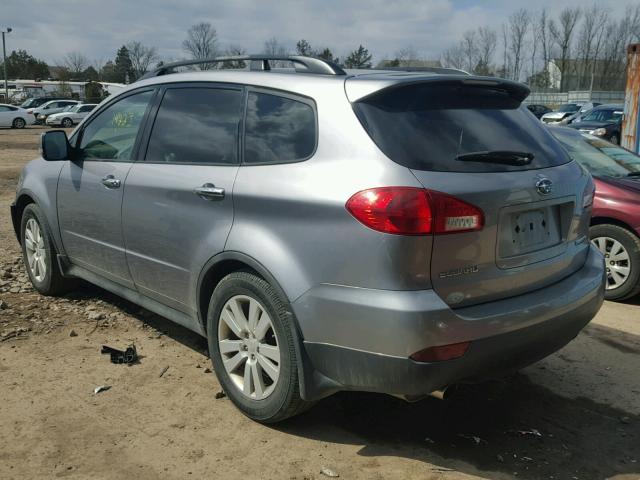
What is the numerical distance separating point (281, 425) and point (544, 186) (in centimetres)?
185

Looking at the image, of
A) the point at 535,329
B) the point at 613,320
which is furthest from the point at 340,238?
the point at 613,320

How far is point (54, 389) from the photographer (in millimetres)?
3773

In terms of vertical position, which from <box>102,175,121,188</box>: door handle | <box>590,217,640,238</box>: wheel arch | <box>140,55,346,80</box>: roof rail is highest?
<box>140,55,346,80</box>: roof rail

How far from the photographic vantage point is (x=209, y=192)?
3.37 meters

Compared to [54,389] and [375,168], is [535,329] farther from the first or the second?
[54,389]

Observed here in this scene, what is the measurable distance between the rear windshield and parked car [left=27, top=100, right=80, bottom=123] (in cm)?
3930

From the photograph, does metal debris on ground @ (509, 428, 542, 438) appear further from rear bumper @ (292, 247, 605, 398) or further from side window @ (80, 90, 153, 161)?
side window @ (80, 90, 153, 161)

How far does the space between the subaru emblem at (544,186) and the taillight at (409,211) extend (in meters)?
0.55

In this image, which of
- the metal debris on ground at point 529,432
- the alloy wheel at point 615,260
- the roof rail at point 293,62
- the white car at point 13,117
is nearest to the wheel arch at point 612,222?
the alloy wheel at point 615,260

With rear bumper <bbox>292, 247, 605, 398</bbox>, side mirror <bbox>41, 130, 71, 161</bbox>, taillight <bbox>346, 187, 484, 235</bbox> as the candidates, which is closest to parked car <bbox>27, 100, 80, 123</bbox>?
side mirror <bbox>41, 130, 71, 161</bbox>

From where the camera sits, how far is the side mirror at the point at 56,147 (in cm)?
459

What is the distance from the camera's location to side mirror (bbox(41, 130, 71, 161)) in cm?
459

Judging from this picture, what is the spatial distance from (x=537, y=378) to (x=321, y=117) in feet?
7.62

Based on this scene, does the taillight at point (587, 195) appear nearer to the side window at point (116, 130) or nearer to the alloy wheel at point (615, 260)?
the alloy wheel at point (615, 260)
